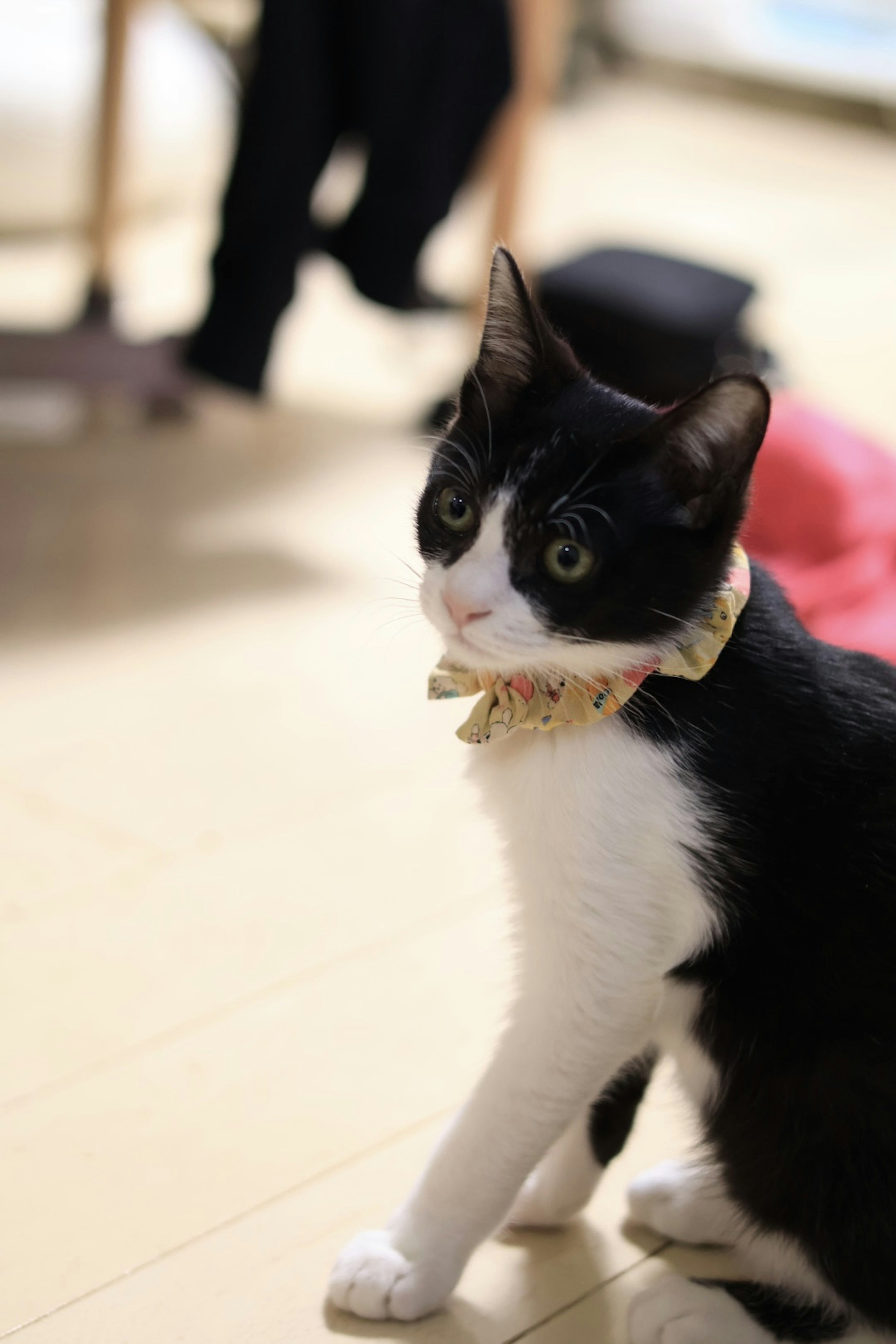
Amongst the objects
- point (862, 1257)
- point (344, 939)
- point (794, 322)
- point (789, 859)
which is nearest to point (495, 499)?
point (789, 859)

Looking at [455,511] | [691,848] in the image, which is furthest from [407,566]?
[691,848]

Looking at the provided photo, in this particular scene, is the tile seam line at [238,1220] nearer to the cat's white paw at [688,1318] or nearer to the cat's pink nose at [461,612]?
the cat's white paw at [688,1318]

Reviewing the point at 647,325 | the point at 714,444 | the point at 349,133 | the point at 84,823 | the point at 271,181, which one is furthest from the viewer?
the point at 647,325

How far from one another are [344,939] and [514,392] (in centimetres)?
64

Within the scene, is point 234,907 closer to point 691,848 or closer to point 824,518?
point 691,848

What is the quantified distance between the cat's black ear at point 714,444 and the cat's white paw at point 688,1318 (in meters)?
0.51

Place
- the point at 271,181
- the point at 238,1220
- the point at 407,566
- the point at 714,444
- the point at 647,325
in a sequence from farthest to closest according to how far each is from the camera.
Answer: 1. the point at 647,325
2. the point at 271,181
3. the point at 238,1220
4. the point at 407,566
5. the point at 714,444

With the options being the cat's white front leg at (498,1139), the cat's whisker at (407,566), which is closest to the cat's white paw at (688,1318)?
the cat's white front leg at (498,1139)

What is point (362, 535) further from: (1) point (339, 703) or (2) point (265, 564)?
(1) point (339, 703)

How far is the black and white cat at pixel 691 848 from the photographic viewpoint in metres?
0.85

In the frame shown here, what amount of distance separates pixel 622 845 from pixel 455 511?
9.4 inches

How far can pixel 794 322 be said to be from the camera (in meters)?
3.52

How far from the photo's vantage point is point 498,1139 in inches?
35.8

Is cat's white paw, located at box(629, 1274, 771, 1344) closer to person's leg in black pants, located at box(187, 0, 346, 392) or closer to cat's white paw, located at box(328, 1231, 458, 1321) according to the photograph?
cat's white paw, located at box(328, 1231, 458, 1321)
